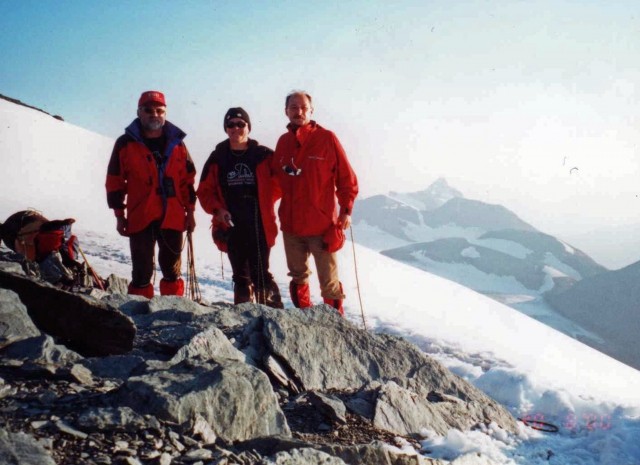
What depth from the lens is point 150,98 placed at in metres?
4.96

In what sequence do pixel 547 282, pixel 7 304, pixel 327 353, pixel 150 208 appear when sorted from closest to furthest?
pixel 7 304 < pixel 327 353 < pixel 150 208 < pixel 547 282

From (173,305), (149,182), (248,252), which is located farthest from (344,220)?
(149,182)

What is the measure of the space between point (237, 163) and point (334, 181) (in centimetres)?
111

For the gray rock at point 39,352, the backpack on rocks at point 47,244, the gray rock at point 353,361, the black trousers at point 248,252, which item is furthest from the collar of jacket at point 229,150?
the gray rock at point 39,352

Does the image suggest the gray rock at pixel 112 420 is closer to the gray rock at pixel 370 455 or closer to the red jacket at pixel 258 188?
the gray rock at pixel 370 455

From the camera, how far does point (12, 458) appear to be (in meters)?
1.45

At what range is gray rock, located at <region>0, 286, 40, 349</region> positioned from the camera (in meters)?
2.61

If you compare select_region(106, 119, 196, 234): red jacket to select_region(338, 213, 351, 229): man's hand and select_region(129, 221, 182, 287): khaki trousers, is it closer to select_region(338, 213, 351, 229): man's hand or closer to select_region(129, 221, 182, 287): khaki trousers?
select_region(129, 221, 182, 287): khaki trousers

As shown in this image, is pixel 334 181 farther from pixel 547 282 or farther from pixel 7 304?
pixel 547 282

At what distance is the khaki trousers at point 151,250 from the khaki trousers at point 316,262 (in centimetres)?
128

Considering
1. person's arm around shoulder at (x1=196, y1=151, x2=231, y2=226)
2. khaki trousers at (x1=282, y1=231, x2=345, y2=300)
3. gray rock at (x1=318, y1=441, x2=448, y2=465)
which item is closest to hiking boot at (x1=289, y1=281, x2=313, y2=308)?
khaki trousers at (x1=282, y1=231, x2=345, y2=300)

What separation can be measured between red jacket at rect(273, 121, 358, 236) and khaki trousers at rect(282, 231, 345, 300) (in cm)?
12

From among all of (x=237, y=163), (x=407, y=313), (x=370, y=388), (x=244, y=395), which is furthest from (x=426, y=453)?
(x=407, y=313)

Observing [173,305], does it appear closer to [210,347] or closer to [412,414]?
[210,347]
